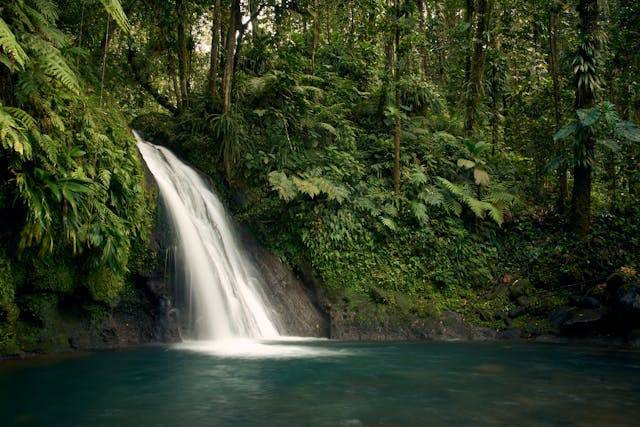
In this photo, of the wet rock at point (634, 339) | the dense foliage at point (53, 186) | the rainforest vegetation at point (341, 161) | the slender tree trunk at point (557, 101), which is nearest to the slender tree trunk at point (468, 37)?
the rainforest vegetation at point (341, 161)

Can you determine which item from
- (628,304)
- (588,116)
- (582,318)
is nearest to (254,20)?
(588,116)

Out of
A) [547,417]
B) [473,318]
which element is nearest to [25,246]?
[547,417]

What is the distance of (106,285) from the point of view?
8.95 m

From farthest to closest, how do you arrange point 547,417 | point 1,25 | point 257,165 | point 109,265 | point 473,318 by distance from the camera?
1. point 257,165
2. point 473,318
3. point 109,265
4. point 1,25
5. point 547,417

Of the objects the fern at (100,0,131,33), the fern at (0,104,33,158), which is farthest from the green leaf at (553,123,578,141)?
the fern at (0,104,33,158)

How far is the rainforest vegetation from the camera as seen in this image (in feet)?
26.2

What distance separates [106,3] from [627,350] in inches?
388

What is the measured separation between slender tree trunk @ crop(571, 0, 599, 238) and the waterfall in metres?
7.50

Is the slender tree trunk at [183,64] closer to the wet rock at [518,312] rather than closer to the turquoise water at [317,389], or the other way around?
the turquoise water at [317,389]

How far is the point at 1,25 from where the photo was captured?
19.9ft

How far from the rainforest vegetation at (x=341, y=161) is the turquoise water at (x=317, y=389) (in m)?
1.89

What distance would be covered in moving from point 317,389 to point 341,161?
830cm

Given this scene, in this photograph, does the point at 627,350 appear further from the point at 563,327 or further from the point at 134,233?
the point at 134,233

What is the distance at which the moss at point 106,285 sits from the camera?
8.75 metres
